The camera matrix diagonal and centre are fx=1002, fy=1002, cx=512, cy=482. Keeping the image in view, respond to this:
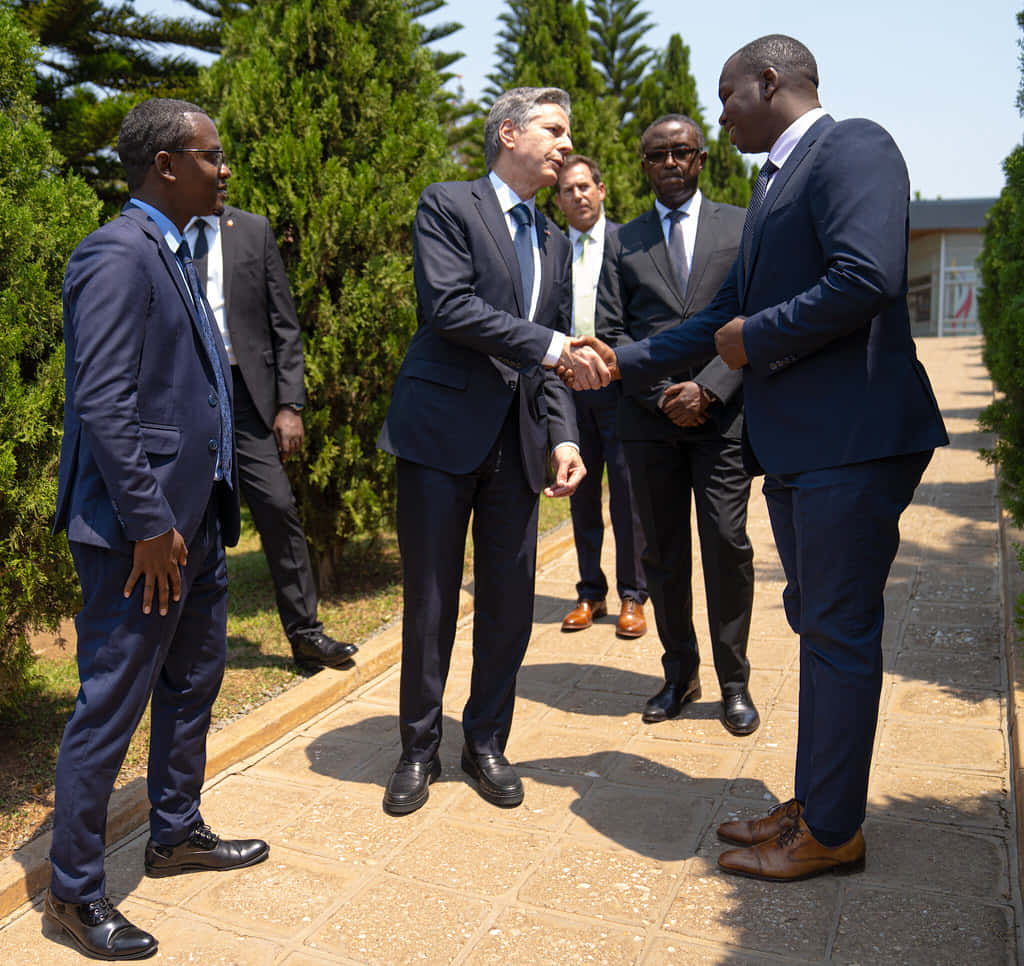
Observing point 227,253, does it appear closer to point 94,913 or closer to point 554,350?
point 554,350

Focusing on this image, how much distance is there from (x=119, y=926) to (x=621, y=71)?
27.5 metres

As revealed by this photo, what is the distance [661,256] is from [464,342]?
1.38 m

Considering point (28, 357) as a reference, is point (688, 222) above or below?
above

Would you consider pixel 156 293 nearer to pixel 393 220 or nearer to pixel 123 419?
pixel 123 419

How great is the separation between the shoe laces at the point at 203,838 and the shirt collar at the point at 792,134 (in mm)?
2750

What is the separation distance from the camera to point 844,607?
2885mm

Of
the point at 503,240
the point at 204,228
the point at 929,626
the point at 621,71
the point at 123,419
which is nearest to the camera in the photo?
the point at 123,419

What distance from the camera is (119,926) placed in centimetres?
275

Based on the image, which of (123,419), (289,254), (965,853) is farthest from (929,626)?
(123,419)

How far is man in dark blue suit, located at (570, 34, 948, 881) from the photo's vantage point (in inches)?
107

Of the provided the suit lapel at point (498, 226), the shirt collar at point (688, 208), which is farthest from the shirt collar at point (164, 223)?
the shirt collar at point (688, 208)

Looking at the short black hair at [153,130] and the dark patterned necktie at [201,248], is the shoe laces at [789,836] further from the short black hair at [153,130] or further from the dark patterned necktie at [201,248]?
the dark patterned necktie at [201,248]

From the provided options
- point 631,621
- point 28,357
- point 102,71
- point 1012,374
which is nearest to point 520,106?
point 28,357

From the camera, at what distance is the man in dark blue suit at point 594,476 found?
590 centimetres
